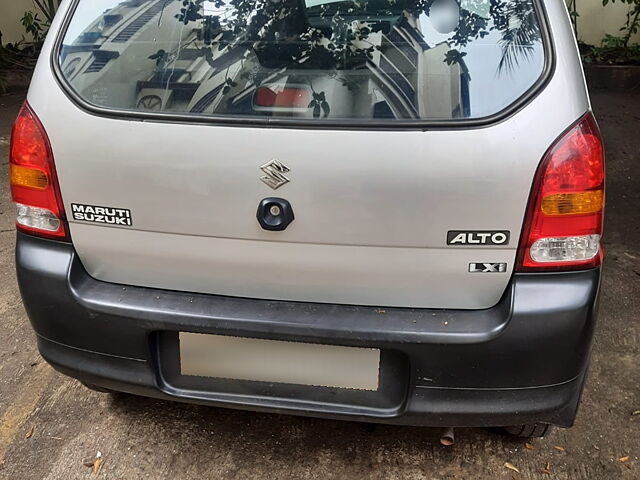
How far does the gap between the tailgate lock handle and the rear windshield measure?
221 mm

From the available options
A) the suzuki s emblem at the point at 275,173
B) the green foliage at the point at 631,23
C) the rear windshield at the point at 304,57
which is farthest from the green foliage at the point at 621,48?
the suzuki s emblem at the point at 275,173

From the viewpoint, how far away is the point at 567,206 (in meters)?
1.52

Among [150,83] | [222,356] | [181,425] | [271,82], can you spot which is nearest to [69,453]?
[181,425]

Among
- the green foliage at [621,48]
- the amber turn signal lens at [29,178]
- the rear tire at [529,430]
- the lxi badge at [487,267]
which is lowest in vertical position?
the green foliage at [621,48]

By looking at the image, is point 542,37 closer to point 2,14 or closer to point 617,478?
point 617,478

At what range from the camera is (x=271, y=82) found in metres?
1.63

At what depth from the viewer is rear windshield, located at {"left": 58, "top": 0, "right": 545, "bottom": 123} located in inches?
60.7

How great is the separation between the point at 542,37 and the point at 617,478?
1.38 m

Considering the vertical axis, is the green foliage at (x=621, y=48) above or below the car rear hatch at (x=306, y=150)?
below

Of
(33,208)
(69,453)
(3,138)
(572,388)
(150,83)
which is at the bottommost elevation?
(3,138)

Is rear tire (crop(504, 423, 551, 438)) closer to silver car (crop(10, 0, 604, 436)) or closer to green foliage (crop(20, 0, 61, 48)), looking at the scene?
silver car (crop(10, 0, 604, 436))

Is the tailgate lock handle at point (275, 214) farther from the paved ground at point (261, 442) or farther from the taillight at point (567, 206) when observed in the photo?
the paved ground at point (261, 442)

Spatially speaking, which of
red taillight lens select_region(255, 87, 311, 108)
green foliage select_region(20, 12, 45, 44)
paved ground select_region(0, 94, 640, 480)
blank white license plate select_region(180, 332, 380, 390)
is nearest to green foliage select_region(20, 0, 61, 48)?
green foliage select_region(20, 12, 45, 44)

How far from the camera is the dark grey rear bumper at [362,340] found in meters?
1.55
